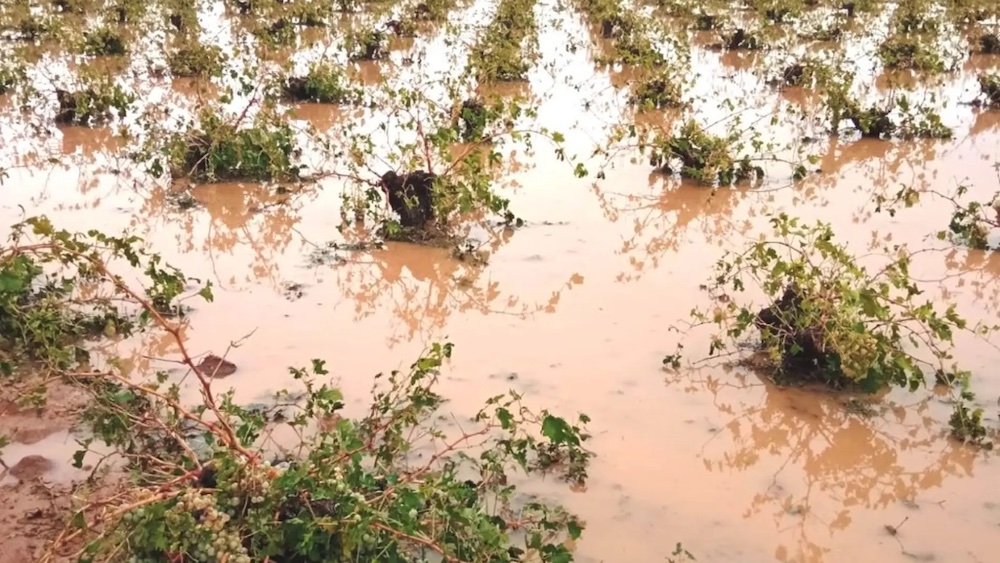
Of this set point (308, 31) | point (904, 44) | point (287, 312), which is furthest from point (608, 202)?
point (308, 31)

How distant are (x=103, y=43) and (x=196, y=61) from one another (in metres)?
2.03

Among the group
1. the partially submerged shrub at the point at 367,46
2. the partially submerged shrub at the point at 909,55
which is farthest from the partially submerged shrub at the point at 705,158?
the partially submerged shrub at the point at 367,46

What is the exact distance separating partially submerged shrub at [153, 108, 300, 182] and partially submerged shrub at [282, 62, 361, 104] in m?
2.04

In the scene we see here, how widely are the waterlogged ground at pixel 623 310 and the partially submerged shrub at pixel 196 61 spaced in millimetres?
941

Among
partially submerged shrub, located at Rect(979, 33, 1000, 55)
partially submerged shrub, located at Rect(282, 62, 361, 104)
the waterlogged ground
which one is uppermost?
partially submerged shrub, located at Rect(282, 62, 361, 104)

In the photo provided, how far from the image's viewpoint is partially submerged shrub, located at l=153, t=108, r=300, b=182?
6.90 m

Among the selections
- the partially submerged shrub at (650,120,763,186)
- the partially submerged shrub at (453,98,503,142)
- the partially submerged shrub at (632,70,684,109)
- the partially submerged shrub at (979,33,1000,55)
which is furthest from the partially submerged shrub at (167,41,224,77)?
the partially submerged shrub at (979,33,1000,55)

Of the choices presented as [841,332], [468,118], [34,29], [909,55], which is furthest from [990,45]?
[34,29]

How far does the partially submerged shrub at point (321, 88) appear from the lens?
30.0ft

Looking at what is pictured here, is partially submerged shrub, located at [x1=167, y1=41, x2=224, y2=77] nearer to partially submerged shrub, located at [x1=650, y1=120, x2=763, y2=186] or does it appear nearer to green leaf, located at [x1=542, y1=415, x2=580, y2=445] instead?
partially submerged shrub, located at [x1=650, y1=120, x2=763, y2=186]

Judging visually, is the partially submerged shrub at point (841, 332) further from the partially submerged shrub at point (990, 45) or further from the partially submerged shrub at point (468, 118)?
the partially submerged shrub at point (990, 45)

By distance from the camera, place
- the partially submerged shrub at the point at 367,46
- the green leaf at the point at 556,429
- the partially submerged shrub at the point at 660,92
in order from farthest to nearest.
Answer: the partially submerged shrub at the point at 367,46 < the partially submerged shrub at the point at 660,92 < the green leaf at the point at 556,429

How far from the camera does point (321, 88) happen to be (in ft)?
29.9

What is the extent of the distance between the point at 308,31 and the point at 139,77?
10.8 feet
